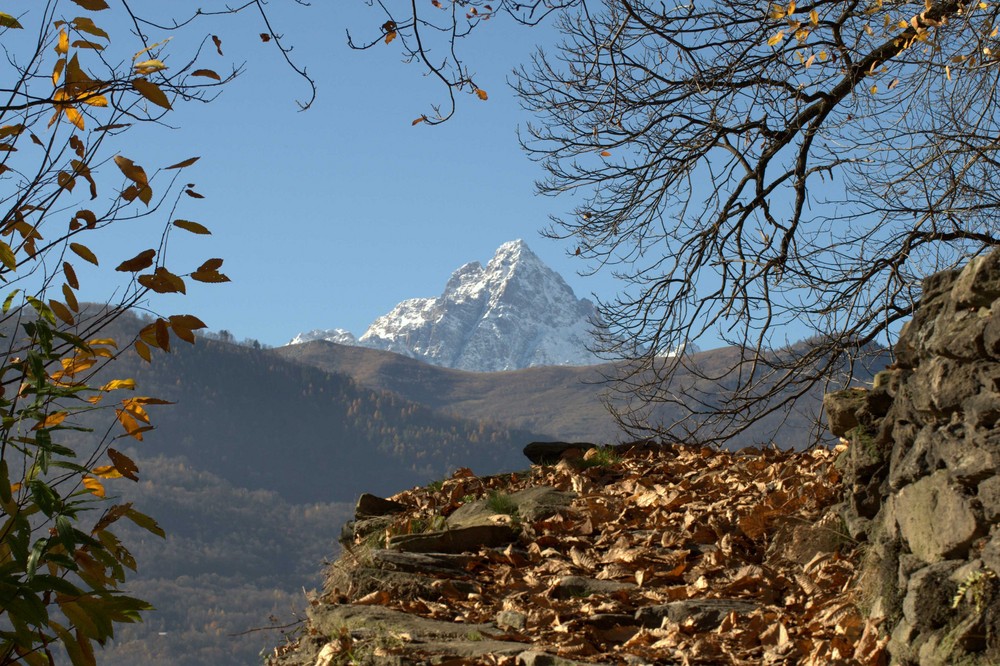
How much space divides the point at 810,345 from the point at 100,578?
7.67 m

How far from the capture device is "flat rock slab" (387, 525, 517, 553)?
261 inches

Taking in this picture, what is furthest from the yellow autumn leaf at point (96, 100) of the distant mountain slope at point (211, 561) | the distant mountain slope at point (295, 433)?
the distant mountain slope at point (295, 433)

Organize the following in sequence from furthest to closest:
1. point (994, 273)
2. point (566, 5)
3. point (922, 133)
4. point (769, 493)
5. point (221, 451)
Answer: point (221, 451) → point (922, 133) → point (566, 5) → point (769, 493) → point (994, 273)

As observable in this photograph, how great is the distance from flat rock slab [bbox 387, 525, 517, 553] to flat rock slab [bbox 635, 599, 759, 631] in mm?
1909

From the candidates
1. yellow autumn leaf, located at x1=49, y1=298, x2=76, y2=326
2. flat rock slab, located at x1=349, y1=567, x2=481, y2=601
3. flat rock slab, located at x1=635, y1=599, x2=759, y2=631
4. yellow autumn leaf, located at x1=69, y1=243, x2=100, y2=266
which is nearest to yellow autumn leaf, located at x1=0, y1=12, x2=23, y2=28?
yellow autumn leaf, located at x1=69, y1=243, x2=100, y2=266

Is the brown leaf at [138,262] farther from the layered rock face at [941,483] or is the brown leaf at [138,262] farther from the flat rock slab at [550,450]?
the flat rock slab at [550,450]

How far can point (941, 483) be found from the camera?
405cm

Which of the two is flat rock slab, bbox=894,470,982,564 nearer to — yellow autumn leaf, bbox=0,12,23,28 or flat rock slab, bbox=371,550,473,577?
flat rock slab, bbox=371,550,473,577

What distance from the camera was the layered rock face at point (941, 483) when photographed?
3.64 m

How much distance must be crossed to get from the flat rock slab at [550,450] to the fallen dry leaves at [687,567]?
955 mm

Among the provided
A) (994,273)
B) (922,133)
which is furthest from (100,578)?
(922,133)

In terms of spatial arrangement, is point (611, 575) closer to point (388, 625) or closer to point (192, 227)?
point (388, 625)

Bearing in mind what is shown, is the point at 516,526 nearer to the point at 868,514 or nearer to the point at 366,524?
the point at 366,524

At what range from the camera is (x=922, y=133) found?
835cm
